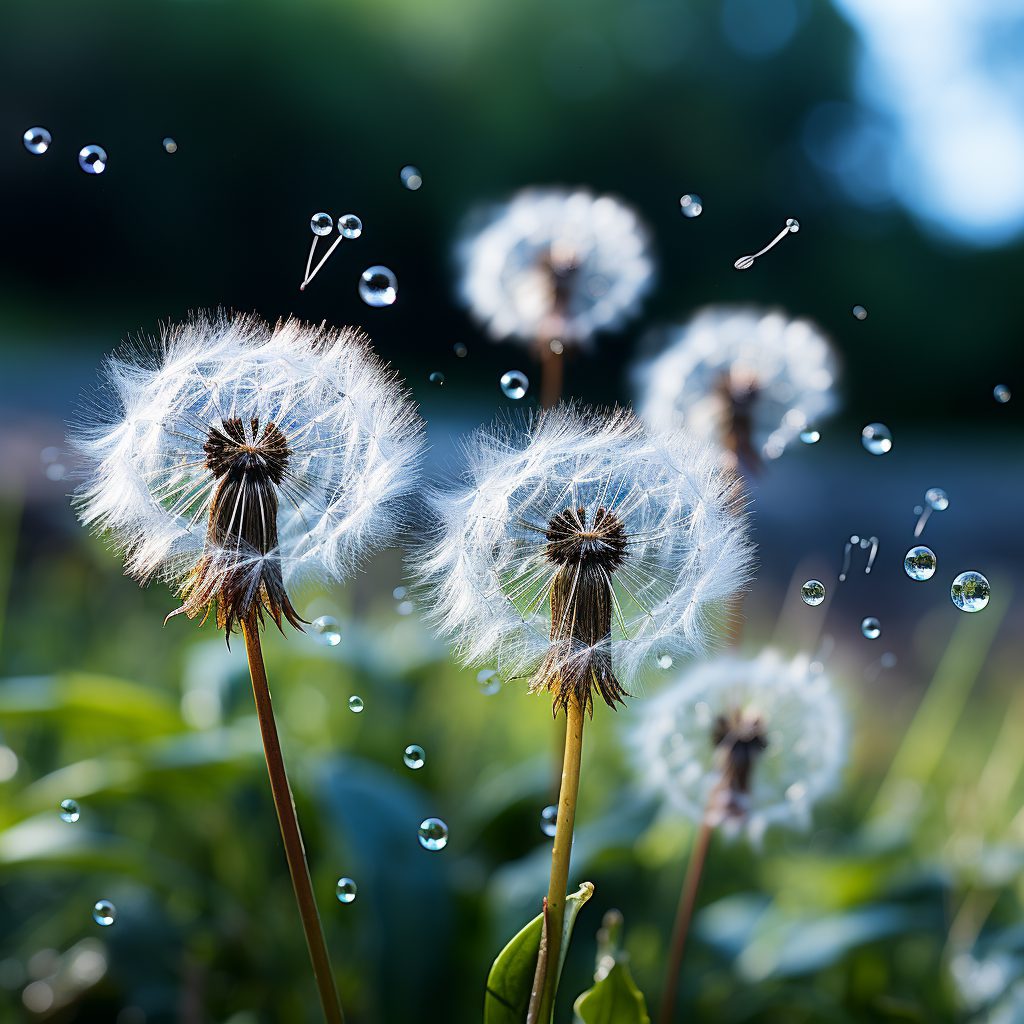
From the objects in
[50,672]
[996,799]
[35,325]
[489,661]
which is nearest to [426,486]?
[489,661]

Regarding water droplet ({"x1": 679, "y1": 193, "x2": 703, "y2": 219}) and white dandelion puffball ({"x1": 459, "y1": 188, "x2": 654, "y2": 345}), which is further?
white dandelion puffball ({"x1": 459, "y1": 188, "x2": 654, "y2": 345})

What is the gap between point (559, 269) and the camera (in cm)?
200

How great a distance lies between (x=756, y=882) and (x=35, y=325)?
1086cm

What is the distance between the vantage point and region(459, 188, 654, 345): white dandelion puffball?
2014mm

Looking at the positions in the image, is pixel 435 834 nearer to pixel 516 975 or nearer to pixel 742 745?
pixel 516 975

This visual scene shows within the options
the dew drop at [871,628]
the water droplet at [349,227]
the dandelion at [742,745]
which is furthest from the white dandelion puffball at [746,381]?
the water droplet at [349,227]

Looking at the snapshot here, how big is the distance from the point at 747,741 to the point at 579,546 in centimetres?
64

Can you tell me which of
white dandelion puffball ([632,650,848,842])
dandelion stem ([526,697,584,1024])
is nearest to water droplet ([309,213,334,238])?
dandelion stem ([526,697,584,1024])

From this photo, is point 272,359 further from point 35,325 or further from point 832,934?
point 35,325

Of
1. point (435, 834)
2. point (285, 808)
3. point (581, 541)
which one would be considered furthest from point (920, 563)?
point (285, 808)

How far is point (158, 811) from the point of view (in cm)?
261

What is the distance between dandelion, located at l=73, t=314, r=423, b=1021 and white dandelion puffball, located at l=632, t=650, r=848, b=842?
2.13 ft

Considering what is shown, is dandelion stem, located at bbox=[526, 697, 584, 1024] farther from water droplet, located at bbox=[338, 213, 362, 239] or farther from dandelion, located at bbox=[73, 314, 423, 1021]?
water droplet, located at bbox=[338, 213, 362, 239]

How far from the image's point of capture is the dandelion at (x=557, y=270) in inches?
79.2
